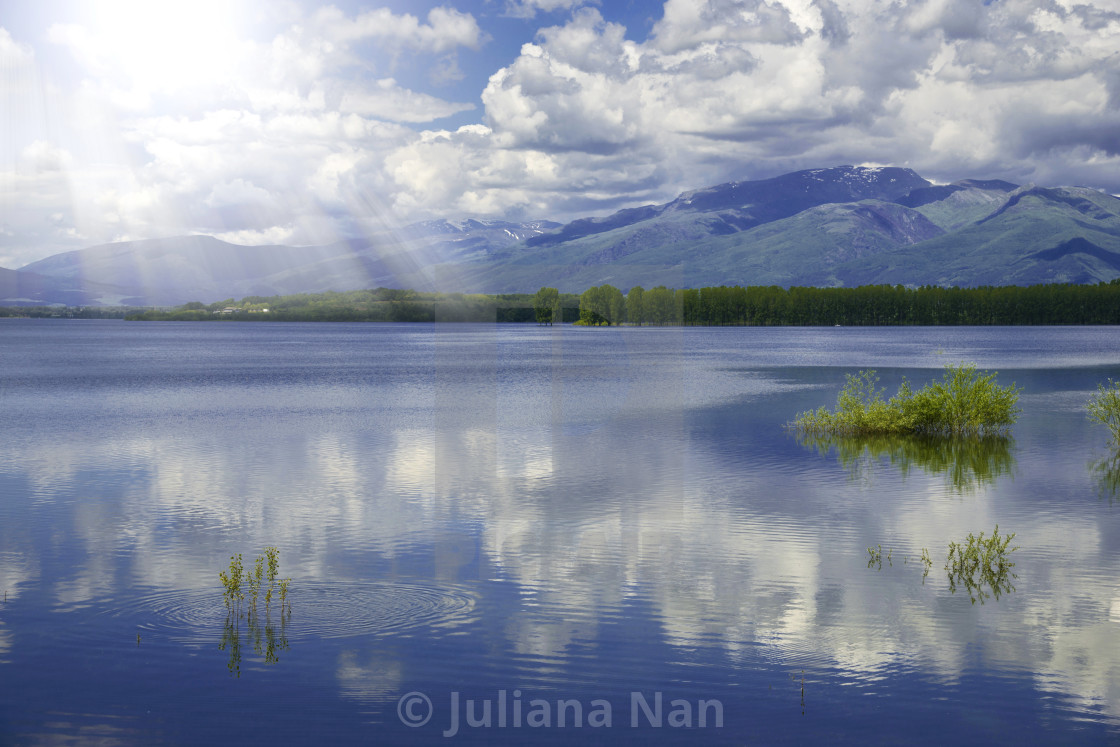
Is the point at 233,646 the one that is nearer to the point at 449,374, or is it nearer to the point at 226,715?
the point at 226,715

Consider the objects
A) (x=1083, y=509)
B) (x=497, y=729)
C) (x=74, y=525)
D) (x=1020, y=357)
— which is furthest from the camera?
(x=1020, y=357)

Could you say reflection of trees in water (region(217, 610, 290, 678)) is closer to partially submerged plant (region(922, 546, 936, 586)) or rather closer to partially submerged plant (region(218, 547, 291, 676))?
partially submerged plant (region(218, 547, 291, 676))

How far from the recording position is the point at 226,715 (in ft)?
37.8

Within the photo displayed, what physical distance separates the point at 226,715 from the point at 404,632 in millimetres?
3140

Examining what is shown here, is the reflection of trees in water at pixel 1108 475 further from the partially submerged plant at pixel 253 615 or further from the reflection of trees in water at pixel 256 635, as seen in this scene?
the reflection of trees in water at pixel 256 635

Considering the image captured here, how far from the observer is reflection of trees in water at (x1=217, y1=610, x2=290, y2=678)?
13.2m

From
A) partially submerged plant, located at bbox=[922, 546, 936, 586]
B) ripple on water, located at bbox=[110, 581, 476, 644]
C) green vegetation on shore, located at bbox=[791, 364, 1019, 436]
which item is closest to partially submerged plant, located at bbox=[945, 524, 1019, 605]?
partially submerged plant, located at bbox=[922, 546, 936, 586]

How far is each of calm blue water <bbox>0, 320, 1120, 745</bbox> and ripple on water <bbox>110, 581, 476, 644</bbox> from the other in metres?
0.06

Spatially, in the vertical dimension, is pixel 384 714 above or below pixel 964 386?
below

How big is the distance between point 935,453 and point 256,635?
85.8 feet

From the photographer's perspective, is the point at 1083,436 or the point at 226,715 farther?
the point at 1083,436

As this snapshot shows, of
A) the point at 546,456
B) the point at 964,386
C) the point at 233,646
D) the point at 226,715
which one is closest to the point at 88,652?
the point at 233,646

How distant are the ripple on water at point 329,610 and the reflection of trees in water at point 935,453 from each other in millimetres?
17017

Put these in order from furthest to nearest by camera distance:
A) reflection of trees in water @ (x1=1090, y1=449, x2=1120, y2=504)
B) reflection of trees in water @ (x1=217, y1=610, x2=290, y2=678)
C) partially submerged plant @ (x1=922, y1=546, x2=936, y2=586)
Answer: reflection of trees in water @ (x1=1090, y1=449, x2=1120, y2=504) → partially submerged plant @ (x1=922, y1=546, x2=936, y2=586) → reflection of trees in water @ (x1=217, y1=610, x2=290, y2=678)
